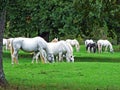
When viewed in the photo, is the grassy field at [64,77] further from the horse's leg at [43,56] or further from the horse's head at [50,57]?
the horse's head at [50,57]

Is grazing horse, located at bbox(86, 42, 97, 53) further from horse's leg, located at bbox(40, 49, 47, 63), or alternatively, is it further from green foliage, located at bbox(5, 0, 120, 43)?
horse's leg, located at bbox(40, 49, 47, 63)

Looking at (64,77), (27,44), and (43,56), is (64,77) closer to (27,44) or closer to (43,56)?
(43,56)

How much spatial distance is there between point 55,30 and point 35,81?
23.1 metres

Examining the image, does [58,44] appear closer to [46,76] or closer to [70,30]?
[70,30]

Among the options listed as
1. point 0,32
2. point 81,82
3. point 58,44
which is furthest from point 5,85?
point 58,44

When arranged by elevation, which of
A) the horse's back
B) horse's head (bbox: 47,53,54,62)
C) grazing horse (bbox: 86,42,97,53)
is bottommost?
grazing horse (bbox: 86,42,97,53)

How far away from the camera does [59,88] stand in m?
14.7

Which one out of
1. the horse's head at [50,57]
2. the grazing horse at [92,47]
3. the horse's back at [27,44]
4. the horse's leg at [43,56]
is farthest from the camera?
the grazing horse at [92,47]

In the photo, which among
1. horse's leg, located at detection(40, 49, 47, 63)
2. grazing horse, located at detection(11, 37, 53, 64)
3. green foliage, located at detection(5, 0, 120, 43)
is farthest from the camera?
green foliage, located at detection(5, 0, 120, 43)

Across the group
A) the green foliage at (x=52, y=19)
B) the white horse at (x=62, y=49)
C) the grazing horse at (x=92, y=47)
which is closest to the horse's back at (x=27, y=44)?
the white horse at (x=62, y=49)

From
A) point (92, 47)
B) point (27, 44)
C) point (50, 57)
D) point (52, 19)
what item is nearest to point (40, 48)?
point (50, 57)

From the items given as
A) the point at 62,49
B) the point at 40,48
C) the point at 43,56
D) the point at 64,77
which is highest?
the point at 40,48

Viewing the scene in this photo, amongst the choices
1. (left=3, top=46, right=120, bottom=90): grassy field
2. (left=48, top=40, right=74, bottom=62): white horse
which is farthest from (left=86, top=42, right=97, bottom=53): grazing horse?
(left=3, top=46, right=120, bottom=90): grassy field

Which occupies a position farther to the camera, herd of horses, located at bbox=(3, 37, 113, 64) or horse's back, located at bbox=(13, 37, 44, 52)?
horse's back, located at bbox=(13, 37, 44, 52)
